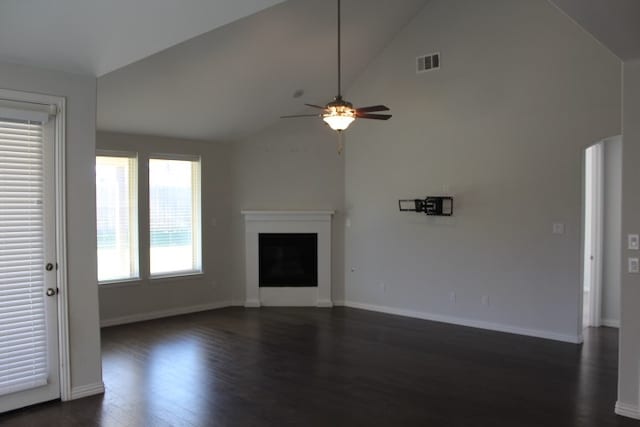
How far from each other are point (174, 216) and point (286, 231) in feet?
5.56

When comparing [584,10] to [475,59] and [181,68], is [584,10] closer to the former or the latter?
[475,59]

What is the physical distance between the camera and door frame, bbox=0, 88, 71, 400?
3.82 m

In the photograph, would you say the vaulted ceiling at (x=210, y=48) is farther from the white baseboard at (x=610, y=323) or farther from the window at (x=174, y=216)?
the white baseboard at (x=610, y=323)

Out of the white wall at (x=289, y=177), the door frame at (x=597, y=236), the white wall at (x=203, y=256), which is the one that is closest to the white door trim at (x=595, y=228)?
the door frame at (x=597, y=236)

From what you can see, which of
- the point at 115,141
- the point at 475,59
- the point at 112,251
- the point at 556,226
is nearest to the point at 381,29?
the point at 475,59

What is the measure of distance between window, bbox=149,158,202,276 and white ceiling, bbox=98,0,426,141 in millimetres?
537

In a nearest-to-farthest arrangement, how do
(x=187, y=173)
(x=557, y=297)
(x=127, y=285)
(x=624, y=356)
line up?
(x=624, y=356)
(x=557, y=297)
(x=127, y=285)
(x=187, y=173)

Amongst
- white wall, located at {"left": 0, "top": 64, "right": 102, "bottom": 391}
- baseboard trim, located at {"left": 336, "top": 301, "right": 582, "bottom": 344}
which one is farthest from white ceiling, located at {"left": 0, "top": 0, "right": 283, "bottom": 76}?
baseboard trim, located at {"left": 336, "top": 301, "right": 582, "bottom": 344}

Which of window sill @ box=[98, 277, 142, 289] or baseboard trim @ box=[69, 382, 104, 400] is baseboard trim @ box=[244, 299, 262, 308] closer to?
window sill @ box=[98, 277, 142, 289]

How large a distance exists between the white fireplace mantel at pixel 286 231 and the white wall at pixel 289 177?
137 millimetres

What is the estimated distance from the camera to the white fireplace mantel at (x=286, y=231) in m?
7.52

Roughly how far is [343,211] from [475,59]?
290 cm

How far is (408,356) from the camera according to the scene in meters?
5.05

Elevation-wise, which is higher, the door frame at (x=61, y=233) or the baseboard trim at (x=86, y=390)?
the door frame at (x=61, y=233)
